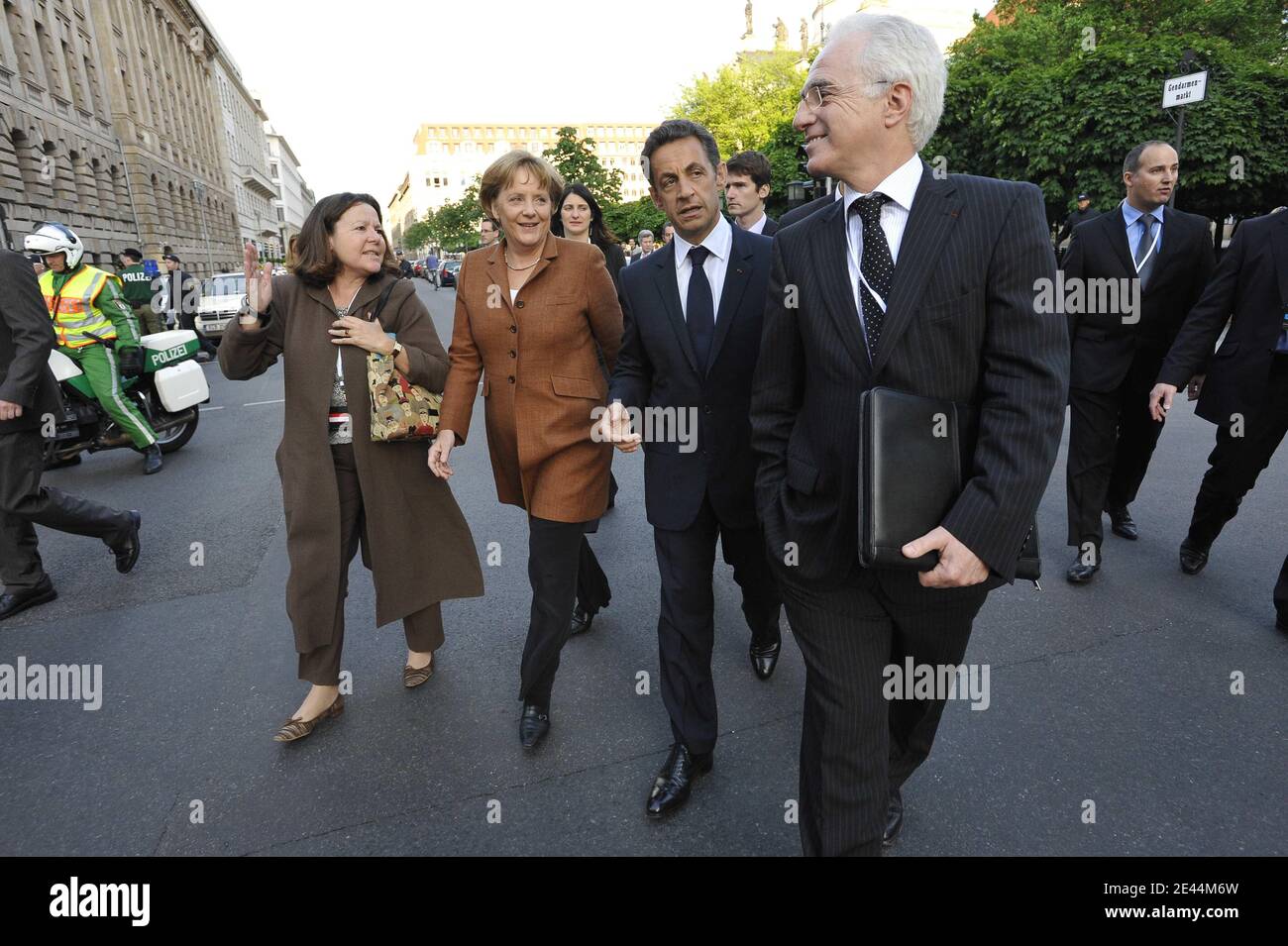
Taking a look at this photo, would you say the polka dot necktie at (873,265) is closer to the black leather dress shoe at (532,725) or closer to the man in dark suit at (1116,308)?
the black leather dress shoe at (532,725)

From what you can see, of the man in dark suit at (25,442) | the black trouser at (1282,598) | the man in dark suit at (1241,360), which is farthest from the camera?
the man in dark suit at (25,442)

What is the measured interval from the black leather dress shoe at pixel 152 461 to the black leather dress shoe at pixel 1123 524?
8269 millimetres

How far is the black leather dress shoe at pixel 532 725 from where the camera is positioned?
3.02 m

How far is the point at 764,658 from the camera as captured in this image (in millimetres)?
3486

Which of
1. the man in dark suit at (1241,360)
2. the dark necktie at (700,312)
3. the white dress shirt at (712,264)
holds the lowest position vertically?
the man in dark suit at (1241,360)

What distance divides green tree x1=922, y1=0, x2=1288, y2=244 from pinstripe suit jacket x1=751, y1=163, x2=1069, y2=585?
18.7m

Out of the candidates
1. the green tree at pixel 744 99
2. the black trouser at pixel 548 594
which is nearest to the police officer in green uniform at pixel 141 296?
the black trouser at pixel 548 594

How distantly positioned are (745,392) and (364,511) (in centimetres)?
169

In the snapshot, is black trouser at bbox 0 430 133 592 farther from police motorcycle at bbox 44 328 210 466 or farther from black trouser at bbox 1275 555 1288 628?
black trouser at bbox 1275 555 1288 628

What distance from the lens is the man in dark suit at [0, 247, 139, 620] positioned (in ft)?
13.9

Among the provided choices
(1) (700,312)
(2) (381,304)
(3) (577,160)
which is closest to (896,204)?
(1) (700,312)

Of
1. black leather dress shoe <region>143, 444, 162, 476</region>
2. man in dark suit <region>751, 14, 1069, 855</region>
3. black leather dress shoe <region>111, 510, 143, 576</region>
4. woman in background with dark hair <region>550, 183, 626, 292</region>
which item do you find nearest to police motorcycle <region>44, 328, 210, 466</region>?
black leather dress shoe <region>143, 444, 162, 476</region>
